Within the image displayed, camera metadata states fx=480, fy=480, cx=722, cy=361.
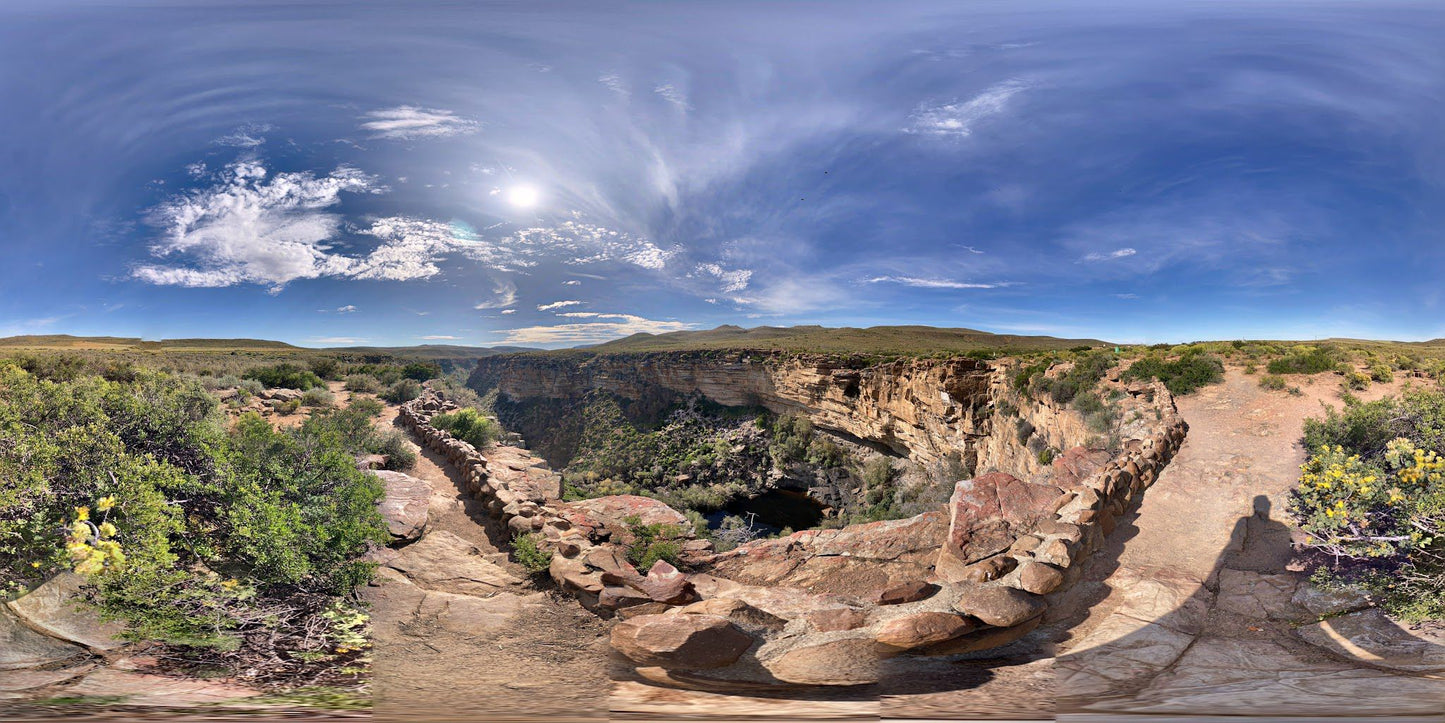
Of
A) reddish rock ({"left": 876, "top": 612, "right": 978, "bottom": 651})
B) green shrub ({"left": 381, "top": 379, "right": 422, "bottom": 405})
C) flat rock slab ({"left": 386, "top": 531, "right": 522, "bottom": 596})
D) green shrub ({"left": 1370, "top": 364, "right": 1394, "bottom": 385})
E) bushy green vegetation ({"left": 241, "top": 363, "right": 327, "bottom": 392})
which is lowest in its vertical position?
flat rock slab ({"left": 386, "top": 531, "right": 522, "bottom": 596})

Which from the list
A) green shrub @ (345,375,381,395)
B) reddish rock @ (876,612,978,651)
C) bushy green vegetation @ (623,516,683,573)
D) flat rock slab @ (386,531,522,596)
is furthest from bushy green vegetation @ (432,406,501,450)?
reddish rock @ (876,612,978,651)

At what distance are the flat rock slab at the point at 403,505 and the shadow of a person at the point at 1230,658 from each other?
6694mm

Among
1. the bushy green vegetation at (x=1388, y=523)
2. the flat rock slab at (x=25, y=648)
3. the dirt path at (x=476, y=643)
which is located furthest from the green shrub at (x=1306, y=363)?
the flat rock slab at (x=25, y=648)

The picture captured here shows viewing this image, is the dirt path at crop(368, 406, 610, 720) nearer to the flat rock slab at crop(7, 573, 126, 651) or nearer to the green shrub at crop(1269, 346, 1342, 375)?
the flat rock slab at crop(7, 573, 126, 651)

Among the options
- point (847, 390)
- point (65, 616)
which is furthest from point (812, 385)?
point (65, 616)

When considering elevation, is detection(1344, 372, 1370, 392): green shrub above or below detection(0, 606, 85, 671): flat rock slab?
above

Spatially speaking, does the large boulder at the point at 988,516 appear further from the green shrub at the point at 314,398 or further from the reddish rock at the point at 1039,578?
the green shrub at the point at 314,398

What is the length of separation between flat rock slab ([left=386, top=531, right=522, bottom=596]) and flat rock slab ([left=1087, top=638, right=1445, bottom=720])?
536 centimetres

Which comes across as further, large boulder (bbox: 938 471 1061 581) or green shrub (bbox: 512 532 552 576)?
green shrub (bbox: 512 532 552 576)

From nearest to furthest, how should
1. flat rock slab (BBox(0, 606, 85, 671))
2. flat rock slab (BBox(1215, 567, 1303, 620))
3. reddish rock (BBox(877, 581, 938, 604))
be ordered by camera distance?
flat rock slab (BBox(0, 606, 85, 671)), flat rock slab (BBox(1215, 567, 1303, 620)), reddish rock (BBox(877, 581, 938, 604))

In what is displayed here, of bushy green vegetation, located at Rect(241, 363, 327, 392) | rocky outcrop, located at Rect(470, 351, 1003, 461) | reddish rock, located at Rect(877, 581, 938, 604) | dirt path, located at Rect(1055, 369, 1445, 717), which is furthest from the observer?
rocky outcrop, located at Rect(470, 351, 1003, 461)

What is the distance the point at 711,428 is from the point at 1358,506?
27161 mm

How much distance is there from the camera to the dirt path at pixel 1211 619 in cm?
280

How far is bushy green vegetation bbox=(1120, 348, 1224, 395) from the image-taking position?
1080 cm
